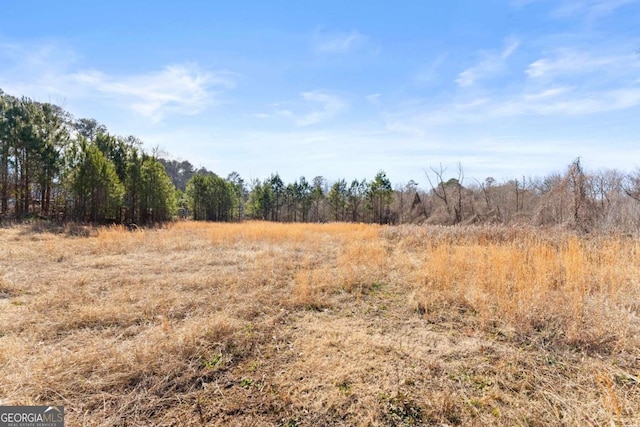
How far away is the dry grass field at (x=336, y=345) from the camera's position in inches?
70.9

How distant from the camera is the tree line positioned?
330 inches

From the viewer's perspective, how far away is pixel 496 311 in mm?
3188

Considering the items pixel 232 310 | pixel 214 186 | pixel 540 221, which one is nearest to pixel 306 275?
pixel 232 310

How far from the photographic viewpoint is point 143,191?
16.6 metres

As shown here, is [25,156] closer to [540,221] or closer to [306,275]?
[306,275]

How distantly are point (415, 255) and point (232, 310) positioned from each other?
16.1 ft

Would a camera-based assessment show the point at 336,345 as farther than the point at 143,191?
No

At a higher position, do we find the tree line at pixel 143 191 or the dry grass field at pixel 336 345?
the tree line at pixel 143 191

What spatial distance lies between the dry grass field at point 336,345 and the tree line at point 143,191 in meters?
5.19

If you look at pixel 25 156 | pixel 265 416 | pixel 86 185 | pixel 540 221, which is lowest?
pixel 265 416

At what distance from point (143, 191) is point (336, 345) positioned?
60.1 feet

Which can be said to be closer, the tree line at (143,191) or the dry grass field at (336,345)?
the dry grass field at (336,345)

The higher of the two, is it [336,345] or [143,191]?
[143,191]

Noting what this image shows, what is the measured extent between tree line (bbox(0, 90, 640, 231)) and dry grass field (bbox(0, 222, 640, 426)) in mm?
5195
